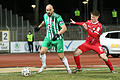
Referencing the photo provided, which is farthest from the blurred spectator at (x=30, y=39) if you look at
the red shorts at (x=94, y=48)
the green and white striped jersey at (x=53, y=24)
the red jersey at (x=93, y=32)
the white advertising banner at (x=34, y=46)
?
the green and white striped jersey at (x=53, y=24)

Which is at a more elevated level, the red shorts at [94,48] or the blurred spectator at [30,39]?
the blurred spectator at [30,39]

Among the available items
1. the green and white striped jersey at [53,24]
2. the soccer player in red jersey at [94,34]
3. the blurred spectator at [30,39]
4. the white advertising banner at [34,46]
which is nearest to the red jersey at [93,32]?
the soccer player in red jersey at [94,34]

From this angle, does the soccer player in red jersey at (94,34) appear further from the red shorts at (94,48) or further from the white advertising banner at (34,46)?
the white advertising banner at (34,46)

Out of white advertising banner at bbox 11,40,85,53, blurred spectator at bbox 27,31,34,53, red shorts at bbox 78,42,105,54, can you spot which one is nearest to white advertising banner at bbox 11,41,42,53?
white advertising banner at bbox 11,40,85,53

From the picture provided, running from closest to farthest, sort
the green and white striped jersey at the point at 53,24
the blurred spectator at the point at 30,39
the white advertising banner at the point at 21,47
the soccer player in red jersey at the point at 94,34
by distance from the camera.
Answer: the green and white striped jersey at the point at 53,24 < the soccer player in red jersey at the point at 94,34 < the blurred spectator at the point at 30,39 < the white advertising banner at the point at 21,47

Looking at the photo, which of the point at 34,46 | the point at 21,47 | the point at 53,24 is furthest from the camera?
the point at 34,46

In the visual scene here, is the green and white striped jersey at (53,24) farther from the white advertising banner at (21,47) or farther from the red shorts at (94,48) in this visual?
the white advertising banner at (21,47)

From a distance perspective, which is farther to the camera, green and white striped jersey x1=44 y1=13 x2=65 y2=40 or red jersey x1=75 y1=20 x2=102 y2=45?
red jersey x1=75 y1=20 x2=102 y2=45

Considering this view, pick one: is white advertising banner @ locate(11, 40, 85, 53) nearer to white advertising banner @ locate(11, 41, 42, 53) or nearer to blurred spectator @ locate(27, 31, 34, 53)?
white advertising banner @ locate(11, 41, 42, 53)

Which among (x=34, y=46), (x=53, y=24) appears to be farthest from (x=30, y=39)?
(x=53, y=24)

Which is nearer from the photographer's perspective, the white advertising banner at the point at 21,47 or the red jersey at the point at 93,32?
the red jersey at the point at 93,32

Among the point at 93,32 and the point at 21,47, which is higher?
the point at 93,32

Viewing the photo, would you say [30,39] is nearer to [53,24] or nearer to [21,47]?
[21,47]

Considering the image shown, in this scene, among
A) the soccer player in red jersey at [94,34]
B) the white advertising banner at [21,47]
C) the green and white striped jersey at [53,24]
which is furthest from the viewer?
the white advertising banner at [21,47]
